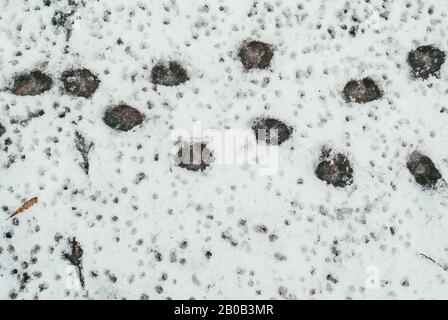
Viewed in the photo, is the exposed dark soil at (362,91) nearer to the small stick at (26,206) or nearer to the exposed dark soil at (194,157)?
the exposed dark soil at (194,157)

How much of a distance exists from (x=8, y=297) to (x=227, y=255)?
2.83 m

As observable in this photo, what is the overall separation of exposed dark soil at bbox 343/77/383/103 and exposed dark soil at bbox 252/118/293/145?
1.02 m

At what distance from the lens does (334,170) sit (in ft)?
21.8

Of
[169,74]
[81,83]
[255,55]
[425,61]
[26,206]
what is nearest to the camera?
[26,206]

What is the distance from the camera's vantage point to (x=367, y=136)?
6770 millimetres

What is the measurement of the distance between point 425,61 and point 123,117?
14.8 ft

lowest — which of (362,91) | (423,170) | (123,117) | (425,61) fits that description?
(423,170)

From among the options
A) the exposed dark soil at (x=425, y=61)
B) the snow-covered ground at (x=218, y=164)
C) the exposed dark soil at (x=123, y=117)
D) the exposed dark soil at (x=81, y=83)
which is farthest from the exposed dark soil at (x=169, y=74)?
the exposed dark soil at (x=425, y=61)

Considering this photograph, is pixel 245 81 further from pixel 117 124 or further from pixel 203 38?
pixel 117 124

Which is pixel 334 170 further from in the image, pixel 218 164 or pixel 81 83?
pixel 81 83

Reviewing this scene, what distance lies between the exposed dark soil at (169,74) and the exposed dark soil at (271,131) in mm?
1240

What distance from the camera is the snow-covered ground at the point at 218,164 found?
20.5ft

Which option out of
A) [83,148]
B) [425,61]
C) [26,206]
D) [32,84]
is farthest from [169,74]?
[425,61]
